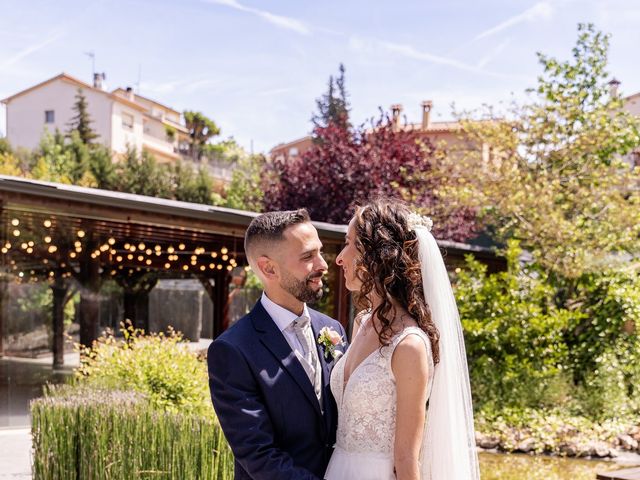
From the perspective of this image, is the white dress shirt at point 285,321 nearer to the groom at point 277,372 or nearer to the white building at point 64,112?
the groom at point 277,372

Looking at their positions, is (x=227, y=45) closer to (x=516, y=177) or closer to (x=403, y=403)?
(x=516, y=177)

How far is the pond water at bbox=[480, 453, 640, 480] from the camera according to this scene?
857 cm

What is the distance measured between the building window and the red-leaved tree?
2934 cm

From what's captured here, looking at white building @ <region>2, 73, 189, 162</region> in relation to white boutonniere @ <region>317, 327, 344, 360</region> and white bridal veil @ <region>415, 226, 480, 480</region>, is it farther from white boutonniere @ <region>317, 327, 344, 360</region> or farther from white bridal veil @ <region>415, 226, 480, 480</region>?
white bridal veil @ <region>415, 226, 480, 480</region>

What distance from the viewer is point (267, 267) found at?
2.94 metres

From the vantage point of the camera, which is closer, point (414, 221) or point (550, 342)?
point (414, 221)

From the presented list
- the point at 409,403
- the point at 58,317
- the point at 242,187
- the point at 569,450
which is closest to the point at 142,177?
the point at 242,187

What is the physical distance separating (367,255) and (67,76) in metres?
47.3

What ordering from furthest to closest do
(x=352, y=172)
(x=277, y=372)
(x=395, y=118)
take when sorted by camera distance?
(x=395, y=118)
(x=352, y=172)
(x=277, y=372)

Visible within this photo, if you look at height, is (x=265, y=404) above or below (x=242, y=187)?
below

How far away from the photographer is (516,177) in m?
13.3

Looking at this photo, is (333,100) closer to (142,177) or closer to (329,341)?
(142,177)

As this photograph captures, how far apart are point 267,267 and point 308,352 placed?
41 cm

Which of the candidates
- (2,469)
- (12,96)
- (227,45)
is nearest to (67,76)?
(12,96)
